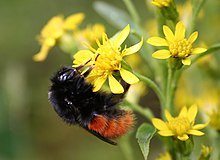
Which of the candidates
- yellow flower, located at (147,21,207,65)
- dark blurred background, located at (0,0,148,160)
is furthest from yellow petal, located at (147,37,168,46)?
dark blurred background, located at (0,0,148,160)

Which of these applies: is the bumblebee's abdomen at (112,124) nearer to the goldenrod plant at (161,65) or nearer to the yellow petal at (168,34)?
the goldenrod plant at (161,65)

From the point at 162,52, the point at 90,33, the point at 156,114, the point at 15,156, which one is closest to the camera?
the point at 162,52

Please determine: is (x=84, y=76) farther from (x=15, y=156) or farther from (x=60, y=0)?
(x=60, y=0)

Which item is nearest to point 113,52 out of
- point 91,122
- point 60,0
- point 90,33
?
point 91,122

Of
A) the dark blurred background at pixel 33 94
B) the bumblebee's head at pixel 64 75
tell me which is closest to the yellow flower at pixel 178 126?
the bumblebee's head at pixel 64 75

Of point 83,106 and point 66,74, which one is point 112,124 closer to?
point 83,106

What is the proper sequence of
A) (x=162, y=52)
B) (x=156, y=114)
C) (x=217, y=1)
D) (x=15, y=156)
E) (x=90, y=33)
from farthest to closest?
(x=156, y=114) < (x=15, y=156) < (x=217, y=1) < (x=90, y=33) < (x=162, y=52)
